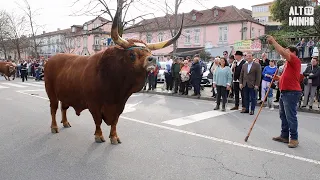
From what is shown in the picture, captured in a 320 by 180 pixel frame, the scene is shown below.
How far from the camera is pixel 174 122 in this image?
741 cm

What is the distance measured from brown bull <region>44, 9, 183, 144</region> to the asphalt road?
0.71 metres

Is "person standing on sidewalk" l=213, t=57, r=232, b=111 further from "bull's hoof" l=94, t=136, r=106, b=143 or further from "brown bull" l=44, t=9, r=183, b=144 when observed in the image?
"bull's hoof" l=94, t=136, r=106, b=143

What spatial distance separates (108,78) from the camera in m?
4.95

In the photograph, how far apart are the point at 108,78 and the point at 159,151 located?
1.55m

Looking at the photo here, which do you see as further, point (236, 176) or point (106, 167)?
point (106, 167)

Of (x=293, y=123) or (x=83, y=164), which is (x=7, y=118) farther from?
(x=293, y=123)

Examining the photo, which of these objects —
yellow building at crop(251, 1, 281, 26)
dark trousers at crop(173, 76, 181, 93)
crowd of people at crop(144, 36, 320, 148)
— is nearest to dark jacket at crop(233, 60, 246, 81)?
crowd of people at crop(144, 36, 320, 148)

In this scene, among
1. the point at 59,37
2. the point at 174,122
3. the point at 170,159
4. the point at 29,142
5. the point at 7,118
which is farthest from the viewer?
the point at 59,37

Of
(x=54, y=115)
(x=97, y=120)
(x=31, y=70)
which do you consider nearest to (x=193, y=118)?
(x=97, y=120)

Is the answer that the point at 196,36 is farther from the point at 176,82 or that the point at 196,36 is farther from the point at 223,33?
the point at 176,82

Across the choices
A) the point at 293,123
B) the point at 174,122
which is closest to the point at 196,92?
the point at 174,122

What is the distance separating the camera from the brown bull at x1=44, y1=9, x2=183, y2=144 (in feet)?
15.2

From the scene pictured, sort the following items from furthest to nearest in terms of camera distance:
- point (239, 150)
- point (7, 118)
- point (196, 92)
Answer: point (196, 92), point (7, 118), point (239, 150)

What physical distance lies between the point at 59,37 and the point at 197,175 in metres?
69.4
